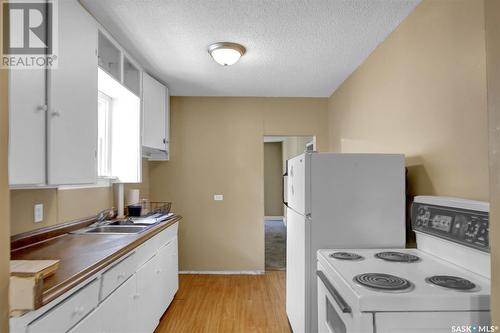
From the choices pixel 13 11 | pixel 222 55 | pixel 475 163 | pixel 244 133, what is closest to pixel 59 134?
pixel 13 11

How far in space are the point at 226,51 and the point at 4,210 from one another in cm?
208

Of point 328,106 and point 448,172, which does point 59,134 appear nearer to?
point 448,172

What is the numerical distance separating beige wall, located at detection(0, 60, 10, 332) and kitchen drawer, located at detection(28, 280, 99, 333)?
484mm

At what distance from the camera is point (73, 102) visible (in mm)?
1702

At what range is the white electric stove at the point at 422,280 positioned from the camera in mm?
1026

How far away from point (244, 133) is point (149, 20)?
6.99ft

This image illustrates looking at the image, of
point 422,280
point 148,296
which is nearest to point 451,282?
point 422,280

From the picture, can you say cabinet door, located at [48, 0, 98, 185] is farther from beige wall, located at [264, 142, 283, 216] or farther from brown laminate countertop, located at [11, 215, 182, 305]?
beige wall, located at [264, 142, 283, 216]

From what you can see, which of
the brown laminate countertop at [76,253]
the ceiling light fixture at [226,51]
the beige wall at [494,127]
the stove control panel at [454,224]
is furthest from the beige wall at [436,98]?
the brown laminate countertop at [76,253]

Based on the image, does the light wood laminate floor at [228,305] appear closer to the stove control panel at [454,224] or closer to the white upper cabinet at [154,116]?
the stove control panel at [454,224]

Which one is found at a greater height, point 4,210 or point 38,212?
point 4,210

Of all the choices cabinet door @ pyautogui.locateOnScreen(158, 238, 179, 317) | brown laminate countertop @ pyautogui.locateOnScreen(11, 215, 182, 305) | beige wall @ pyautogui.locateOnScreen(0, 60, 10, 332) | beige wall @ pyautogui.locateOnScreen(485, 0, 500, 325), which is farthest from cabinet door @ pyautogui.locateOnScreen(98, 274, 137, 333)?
beige wall @ pyautogui.locateOnScreen(485, 0, 500, 325)

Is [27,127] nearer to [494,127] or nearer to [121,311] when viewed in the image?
[121,311]

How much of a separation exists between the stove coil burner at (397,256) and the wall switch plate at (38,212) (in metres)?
2.12
